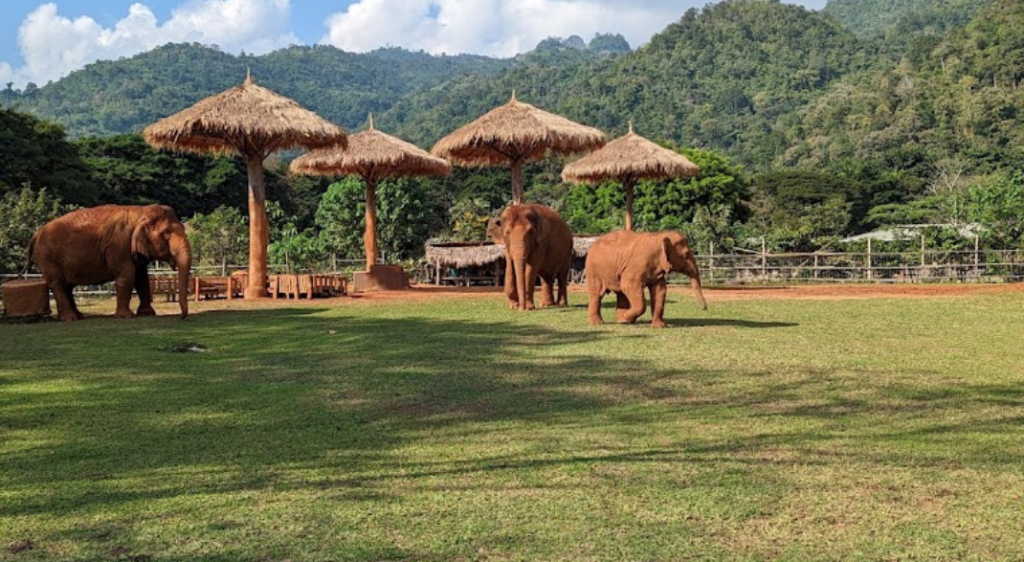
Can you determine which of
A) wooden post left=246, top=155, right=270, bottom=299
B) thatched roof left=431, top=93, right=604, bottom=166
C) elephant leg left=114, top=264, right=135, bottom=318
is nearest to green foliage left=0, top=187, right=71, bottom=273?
wooden post left=246, top=155, right=270, bottom=299

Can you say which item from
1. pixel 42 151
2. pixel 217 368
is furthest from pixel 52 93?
pixel 217 368

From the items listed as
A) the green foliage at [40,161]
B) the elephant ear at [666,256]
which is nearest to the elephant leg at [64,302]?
the elephant ear at [666,256]

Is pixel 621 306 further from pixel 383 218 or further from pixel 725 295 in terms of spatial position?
pixel 383 218

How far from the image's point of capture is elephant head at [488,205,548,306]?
48.4ft

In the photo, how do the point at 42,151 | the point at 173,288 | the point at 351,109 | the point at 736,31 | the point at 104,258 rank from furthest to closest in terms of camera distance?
the point at 351,109, the point at 736,31, the point at 42,151, the point at 173,288, the point at 104,258

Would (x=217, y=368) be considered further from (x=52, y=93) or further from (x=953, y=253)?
(x=52, y=93)

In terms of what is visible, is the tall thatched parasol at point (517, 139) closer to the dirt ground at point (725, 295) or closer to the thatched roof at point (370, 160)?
the thatched roof at point (370, 160)

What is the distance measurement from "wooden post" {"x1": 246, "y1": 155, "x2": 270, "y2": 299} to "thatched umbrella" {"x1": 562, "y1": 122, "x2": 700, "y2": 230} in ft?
27.8

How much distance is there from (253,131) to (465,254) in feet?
27.6

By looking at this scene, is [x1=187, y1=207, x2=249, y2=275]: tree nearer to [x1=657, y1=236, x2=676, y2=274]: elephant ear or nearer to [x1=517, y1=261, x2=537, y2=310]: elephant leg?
[x1=517, y1=261, x2=537, y2=310]: elephant leg

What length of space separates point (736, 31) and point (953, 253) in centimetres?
7875

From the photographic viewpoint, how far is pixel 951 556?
3.78 metres

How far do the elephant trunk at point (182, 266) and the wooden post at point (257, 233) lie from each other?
16.2 feet

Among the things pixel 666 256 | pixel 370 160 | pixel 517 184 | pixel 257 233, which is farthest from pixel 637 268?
pixel 370 160
